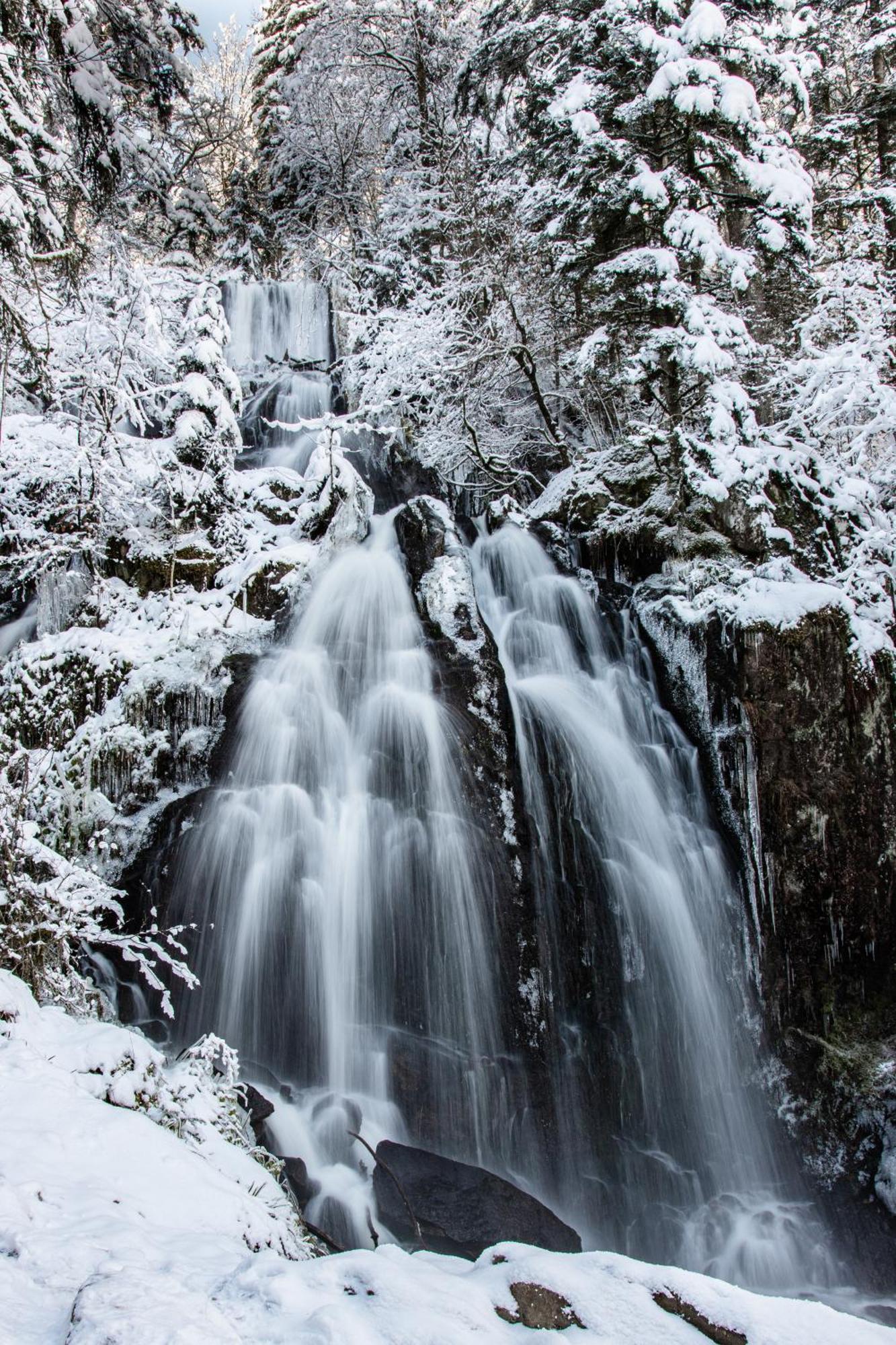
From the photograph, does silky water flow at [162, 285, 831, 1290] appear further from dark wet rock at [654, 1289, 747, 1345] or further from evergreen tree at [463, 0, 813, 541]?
evergreen tree at [463, 0, 813, 541]

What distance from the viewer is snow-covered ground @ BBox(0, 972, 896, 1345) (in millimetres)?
1501

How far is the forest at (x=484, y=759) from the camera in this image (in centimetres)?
261

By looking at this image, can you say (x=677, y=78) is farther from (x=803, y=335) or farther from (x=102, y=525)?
(x=102, y=525)

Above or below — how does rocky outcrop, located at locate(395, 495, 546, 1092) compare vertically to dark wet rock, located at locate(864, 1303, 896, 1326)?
above

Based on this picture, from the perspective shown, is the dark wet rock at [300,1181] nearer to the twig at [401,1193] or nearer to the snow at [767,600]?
the twig at [401,1193]

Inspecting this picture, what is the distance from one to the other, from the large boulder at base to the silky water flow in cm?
26

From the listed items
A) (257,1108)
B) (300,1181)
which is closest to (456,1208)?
(300,1181)

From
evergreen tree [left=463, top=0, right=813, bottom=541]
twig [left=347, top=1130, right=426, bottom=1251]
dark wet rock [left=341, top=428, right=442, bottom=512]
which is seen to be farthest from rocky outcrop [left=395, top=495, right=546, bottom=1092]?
dark wet rock [left=341, top=428, right=442, bottom=512]

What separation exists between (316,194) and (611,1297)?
2261 cm

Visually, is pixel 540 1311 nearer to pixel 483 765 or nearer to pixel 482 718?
pixel 483 765

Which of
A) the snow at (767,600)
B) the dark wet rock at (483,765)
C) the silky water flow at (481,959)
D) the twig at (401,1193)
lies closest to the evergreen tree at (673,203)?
the snow at (767,600)

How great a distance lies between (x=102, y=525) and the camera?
8.39 meters

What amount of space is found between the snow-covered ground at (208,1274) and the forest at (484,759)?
15 millimetres

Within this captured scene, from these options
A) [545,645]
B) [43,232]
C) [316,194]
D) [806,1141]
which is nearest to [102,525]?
[43,232]
